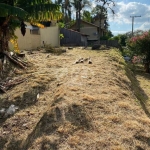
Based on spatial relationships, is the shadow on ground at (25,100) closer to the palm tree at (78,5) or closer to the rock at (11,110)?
the rock at (11,110)

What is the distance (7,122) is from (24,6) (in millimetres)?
5804

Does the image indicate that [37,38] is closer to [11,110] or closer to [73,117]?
[11,110]

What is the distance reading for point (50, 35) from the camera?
23.5 metres

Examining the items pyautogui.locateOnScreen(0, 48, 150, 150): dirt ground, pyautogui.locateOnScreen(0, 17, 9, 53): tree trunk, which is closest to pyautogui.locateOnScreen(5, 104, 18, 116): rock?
pyautogui.locateOnScreen(0, 48, 150, 150): dirt ground

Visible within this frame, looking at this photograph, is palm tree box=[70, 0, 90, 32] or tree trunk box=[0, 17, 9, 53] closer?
tree trunk box=[0, 17, 9, 53]

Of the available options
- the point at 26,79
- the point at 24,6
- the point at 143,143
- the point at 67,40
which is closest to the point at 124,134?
the point at 143,143

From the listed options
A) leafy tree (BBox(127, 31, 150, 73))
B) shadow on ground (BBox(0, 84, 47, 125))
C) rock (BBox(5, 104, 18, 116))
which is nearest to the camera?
rock (BBox(5, 104, 18, 116))

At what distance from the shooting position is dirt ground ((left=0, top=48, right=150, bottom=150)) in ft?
14.6

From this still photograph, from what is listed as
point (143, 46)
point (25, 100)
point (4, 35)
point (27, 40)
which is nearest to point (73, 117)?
point (25, 100)

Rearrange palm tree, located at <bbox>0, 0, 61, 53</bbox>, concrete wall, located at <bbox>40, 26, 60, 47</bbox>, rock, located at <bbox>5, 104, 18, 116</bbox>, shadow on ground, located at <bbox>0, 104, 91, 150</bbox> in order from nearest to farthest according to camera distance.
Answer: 1. shadow on ground, located at <bbox>0, 104, 91, 150</bbox>
2. rock, located at <bbox>5, 104, 18, 116</bbox>
3. palm tree, located at <bbox>0, 0, 61, 53</bbox>
4. concrete wall, located at <bbox>40, 26, 60, 47</bbox>

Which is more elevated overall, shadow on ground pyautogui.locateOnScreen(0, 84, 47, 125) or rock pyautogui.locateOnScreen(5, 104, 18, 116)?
shadow on ground pyautogui.locateOnScreen(0, 84, 47, 125)

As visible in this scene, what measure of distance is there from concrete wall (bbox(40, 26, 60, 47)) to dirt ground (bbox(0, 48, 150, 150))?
1411 cm

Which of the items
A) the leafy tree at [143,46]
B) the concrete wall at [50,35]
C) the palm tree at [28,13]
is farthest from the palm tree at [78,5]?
the palm tree at [28,13]

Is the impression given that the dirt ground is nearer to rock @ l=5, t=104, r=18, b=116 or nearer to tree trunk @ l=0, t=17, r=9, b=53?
rock @ l=5, t=104, r=18, b=116
